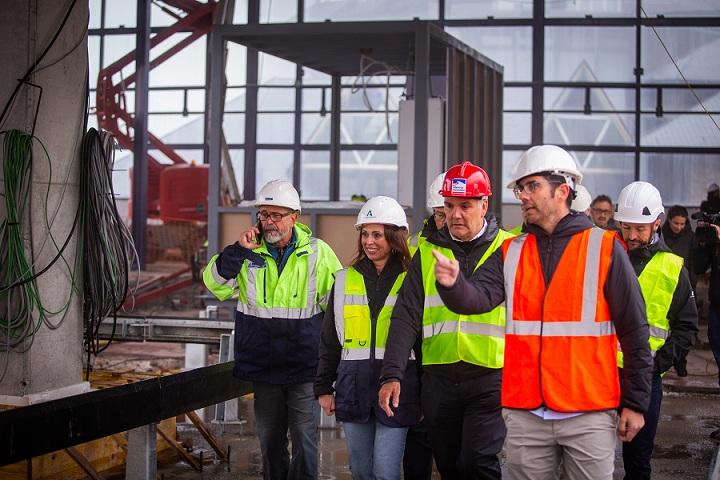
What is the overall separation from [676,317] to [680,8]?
1705 cm

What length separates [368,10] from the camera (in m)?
21.9

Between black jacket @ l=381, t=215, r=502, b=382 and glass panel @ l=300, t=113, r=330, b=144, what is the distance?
17.8 meters

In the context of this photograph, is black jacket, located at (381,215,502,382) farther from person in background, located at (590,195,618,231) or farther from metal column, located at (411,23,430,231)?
metal column, located at (411,23,430,231)

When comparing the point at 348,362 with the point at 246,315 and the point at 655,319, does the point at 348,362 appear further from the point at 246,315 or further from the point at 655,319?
the point at 655,319

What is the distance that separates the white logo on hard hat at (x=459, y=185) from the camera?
4.60 meters

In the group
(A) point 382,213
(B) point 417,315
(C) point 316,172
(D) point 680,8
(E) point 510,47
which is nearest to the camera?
(B) point 417,315

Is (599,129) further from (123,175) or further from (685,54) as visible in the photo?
(123,175)

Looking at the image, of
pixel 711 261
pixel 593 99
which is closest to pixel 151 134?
pixel 593 99

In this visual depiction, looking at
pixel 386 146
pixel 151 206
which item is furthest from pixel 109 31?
pixel 386 146

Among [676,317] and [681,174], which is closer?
[676,317]

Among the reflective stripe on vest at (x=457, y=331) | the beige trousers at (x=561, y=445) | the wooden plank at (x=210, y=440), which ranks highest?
the reflective stripe on vest at (x=457, y=331)

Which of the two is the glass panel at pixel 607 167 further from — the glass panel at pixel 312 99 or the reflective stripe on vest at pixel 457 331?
the reflective stripe on vest at pixel 457 331

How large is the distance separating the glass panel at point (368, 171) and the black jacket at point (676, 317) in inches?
650

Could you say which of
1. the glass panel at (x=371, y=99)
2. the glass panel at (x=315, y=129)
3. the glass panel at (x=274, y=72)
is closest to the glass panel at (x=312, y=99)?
the glass panel at (x=315, y=129)
